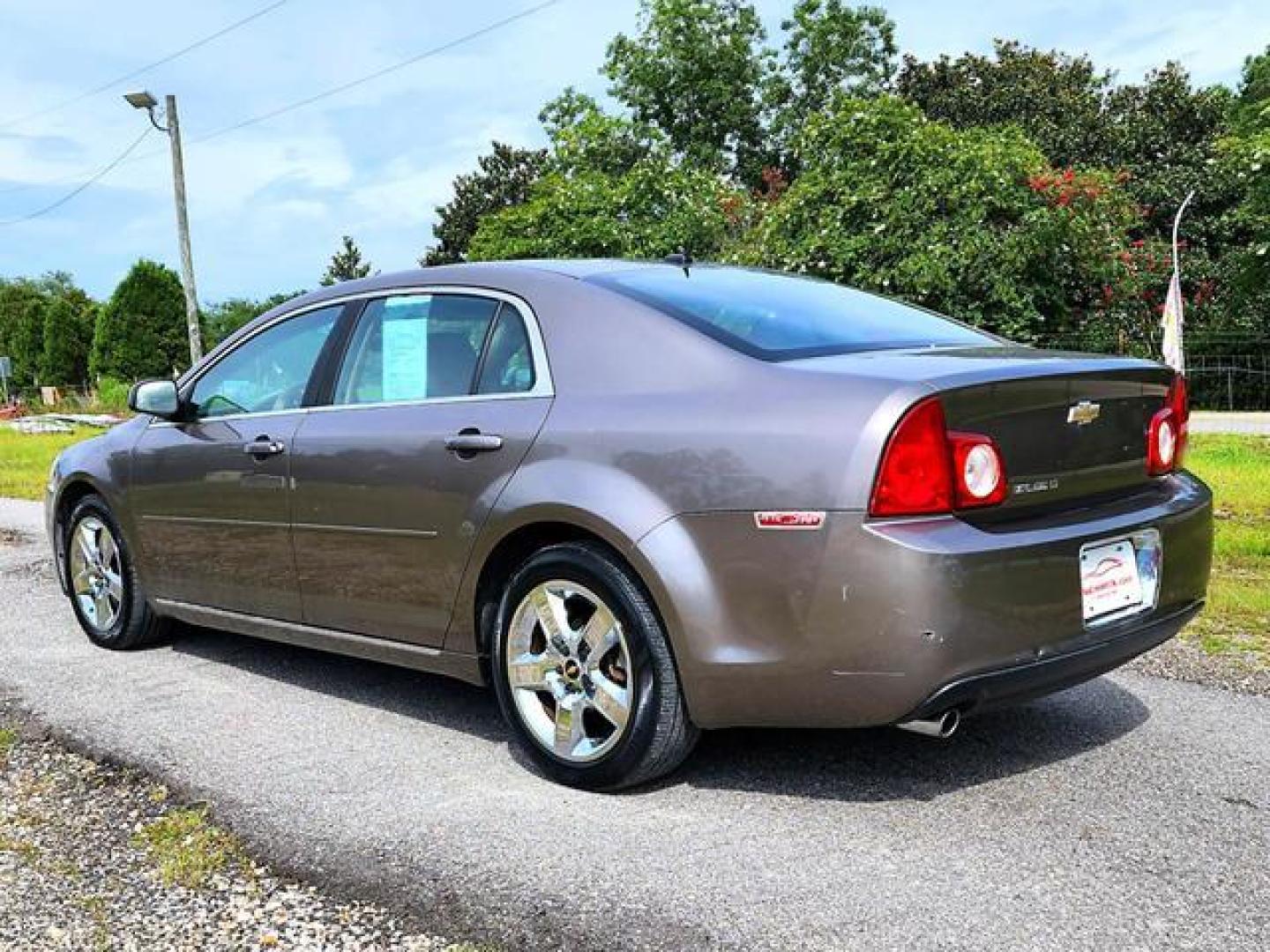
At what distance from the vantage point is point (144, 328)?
35.6m

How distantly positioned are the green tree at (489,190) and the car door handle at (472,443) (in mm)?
61036

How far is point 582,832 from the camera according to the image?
10.7 feet

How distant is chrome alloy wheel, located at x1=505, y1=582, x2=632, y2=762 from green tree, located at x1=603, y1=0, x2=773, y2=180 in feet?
126

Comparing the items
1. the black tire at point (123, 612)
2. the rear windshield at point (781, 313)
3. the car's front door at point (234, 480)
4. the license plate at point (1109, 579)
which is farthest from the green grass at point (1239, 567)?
the black tire at point (123, 612)

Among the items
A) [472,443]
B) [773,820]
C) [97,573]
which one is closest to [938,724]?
[773,820]

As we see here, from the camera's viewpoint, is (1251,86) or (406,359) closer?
(406,359)

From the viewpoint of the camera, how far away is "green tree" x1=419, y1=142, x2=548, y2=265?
63469 mm

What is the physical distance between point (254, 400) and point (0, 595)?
10.7ft

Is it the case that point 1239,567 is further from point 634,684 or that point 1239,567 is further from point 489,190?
point 489,190

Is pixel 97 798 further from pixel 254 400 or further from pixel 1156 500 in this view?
pixel 1156 500

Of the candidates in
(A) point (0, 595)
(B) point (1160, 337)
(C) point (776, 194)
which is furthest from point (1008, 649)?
(C) point (776, 194)

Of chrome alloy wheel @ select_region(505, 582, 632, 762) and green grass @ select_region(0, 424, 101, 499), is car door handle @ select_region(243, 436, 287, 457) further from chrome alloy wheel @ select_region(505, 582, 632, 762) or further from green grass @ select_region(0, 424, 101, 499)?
green grass @ select_region(0, 424, 101, 499)

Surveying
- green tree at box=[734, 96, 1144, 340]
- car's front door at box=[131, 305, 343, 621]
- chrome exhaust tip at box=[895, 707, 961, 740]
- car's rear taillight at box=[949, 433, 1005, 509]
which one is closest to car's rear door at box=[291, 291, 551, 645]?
car's front door at box=[131, 305, 343, 621]

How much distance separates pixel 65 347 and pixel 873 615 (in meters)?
51.3
